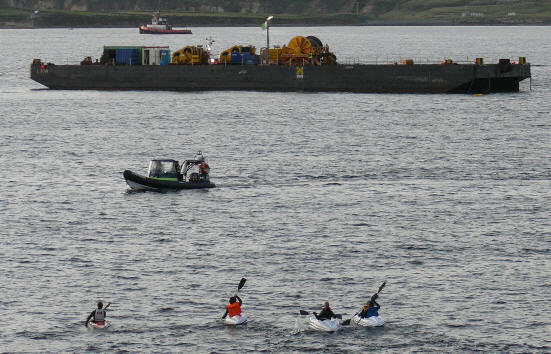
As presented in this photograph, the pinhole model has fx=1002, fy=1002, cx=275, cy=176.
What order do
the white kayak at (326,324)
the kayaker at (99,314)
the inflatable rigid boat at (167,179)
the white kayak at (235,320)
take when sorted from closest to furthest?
the kayaker at (99,314), the white kayak at (326,324), the white kayak at (235,320), the inflatable rigid boat at (167,179)

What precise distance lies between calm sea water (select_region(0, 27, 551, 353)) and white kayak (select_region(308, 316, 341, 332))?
2.00ft

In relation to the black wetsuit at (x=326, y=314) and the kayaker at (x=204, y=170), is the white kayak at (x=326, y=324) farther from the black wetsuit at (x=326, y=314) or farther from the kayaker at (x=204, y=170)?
the kayaker at (x=204, y=170)

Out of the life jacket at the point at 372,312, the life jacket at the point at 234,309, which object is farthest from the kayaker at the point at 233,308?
the life jacket at the point at 372,312

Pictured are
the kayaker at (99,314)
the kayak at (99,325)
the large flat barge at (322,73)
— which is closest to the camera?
the kayaker at (99,314)

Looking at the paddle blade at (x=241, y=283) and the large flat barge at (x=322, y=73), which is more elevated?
the large flat barge at (x=322, y=73)

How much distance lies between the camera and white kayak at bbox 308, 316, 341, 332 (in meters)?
62.6

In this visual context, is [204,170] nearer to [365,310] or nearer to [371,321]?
[365,310]

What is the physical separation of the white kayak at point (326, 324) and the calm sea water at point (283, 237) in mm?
611

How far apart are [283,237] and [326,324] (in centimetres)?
2343

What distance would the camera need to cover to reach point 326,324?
62562 mm

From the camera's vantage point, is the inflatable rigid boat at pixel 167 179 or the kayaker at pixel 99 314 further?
the inflatable rigid boat at pixel 167 179

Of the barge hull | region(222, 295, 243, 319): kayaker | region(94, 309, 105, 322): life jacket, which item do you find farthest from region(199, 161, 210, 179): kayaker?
the barge hull

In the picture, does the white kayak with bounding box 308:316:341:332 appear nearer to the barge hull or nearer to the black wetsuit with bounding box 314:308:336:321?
the black wetsuit with bounding box 314:308:336:321

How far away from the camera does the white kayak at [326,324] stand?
6259cm
